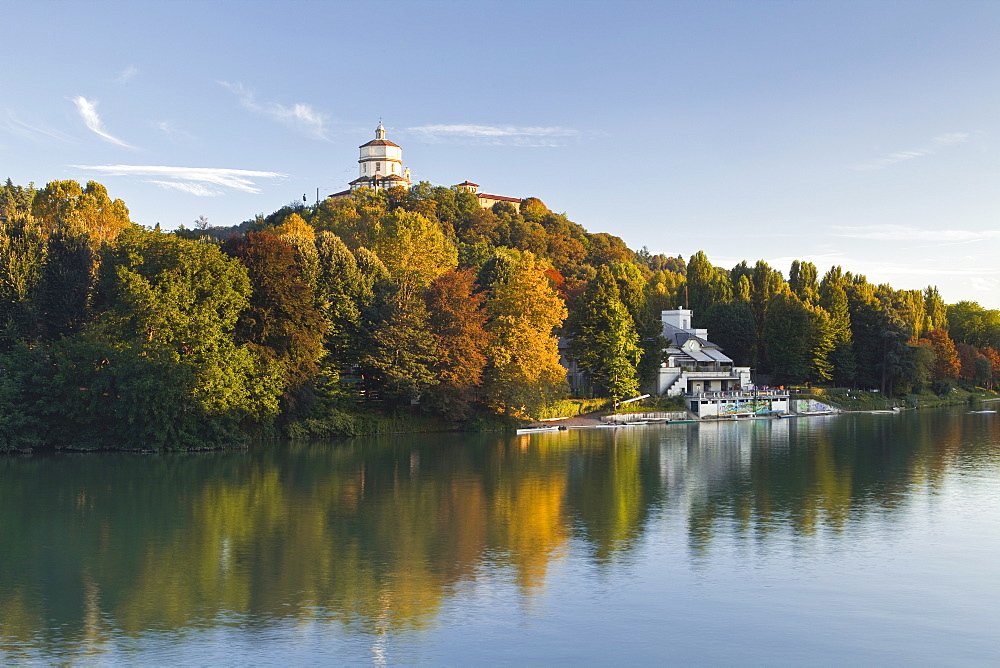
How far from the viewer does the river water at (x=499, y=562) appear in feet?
51.4

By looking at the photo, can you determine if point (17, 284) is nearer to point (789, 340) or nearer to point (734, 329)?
point (734, 329)

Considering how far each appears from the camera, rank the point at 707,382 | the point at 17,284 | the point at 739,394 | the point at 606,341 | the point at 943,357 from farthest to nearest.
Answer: the point at 943,357 → the point at 707,382 → the point at 739,394 → the point at 606,341 → the point at 17,284

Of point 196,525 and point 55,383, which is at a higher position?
point 55,383

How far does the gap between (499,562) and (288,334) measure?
2916 cm

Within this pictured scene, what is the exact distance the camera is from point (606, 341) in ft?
210

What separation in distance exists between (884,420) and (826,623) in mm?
55151

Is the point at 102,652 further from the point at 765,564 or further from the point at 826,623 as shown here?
the point at 765,564

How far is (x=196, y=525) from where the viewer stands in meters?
26.2

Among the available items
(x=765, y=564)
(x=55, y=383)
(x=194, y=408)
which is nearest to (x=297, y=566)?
(x=765, y=564)

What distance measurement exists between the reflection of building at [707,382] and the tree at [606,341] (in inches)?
230

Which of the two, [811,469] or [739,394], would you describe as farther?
[739,394]

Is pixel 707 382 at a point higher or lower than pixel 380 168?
lower

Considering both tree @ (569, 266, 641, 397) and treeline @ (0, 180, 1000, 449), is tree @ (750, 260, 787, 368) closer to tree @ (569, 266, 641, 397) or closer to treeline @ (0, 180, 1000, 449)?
treeline @ (0, 180, 1000, 449)

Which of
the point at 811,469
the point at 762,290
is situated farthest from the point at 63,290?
the point at 762,290
